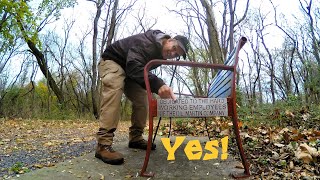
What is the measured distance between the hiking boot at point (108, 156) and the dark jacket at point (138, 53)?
0.63 metres

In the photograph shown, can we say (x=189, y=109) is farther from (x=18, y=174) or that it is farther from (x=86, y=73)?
(x=86, y=73)

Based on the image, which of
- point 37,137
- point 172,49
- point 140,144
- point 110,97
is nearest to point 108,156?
point 110,97

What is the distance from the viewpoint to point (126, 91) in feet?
9.73

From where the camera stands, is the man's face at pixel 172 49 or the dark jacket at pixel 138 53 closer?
the dark jacket at pixel 138 53

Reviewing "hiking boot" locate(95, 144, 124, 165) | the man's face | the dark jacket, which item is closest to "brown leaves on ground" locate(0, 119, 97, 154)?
"hiking boot" locate(95, 144, 124, 165)

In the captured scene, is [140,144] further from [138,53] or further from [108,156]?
[138,53]

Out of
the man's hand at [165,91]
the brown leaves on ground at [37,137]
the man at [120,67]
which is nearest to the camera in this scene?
the man's hand at [165,91]

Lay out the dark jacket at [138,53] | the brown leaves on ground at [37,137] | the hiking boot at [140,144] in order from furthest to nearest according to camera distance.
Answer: the brown leaves on ground at [37,137] < the hiking boot at [140,144] < the dark jacket at [138,53]

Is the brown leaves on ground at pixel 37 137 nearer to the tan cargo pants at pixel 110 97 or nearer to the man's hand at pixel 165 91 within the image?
the tan cargo pants at pixel 110 97

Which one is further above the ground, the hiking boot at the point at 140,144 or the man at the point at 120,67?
the man at the point at 120,67

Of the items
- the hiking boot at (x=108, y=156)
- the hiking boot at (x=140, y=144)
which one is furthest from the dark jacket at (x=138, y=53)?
the hiking boot at (x=140, y=144)

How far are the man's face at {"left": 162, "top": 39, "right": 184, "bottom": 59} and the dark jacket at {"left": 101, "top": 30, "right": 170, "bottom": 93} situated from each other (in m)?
0.05

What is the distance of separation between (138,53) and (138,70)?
0.24m

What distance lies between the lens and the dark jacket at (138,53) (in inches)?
86.7
